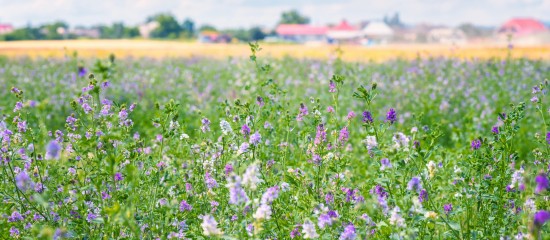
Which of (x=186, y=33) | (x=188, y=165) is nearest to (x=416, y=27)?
(x=186, y=33)

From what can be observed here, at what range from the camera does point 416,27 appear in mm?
104062

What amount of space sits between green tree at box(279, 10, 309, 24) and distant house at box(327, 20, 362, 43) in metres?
7.18

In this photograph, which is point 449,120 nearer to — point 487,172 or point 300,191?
point 487,172

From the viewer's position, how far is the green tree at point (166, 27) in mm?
78188

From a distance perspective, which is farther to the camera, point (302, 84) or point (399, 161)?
point (302, 84)

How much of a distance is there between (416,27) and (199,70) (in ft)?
307

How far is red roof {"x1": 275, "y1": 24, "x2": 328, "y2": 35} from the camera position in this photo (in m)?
125

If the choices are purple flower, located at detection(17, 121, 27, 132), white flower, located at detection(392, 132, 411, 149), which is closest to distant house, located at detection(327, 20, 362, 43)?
purple flower, located at detection(17, 121, 27, 132)

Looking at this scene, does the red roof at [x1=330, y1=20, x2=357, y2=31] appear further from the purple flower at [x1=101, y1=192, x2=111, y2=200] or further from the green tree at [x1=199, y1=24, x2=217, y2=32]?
the purple flower at [x1=101, y1=192, x2=111, y2=200]

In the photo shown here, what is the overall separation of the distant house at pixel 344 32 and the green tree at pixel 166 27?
4640 centimetres

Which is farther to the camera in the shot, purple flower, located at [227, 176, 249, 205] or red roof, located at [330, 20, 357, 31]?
red roof, located at [330, 20, 357, 31]

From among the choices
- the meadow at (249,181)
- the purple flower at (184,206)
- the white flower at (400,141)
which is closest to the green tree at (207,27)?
the meadow at (249,181)

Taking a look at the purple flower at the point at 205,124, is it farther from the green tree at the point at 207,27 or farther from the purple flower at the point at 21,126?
the green tree at the point at 207,27

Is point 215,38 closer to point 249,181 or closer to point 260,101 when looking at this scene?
point 260,101
